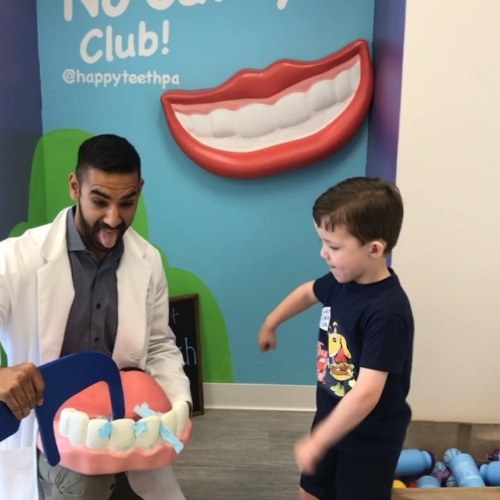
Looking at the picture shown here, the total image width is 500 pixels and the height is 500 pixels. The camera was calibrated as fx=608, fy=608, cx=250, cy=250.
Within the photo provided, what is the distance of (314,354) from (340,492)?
39.1 inches

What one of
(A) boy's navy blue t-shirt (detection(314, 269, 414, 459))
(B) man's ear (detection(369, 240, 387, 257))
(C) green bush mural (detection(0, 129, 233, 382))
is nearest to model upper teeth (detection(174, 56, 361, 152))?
(C) green bush mural (detection(0, 129, 233, 382))

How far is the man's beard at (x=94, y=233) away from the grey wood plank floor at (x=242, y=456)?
0.87m

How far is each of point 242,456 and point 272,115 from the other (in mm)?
1198

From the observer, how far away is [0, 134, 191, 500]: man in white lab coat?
1413 mm

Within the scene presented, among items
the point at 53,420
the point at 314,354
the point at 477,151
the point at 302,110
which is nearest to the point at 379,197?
the point at 477,151

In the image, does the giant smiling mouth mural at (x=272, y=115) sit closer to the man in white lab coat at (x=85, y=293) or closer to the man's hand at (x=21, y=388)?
the man in white lab coat at (x=85, y=293)

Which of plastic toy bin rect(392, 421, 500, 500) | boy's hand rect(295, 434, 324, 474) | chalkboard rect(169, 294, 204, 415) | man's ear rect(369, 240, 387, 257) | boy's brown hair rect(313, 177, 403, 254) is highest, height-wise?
boy's brown hair rect(313, 177, 403, 254)

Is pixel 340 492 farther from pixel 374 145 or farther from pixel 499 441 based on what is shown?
pixel 374 145

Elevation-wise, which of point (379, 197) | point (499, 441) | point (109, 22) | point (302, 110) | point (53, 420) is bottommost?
point (499, 441)

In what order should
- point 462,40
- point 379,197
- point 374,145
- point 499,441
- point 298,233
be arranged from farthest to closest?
point 298,233 → point 374,145 → point 499,441 → point 462,40 → point 379,197

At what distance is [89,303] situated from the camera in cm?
150

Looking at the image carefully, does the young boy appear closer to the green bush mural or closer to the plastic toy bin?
the plastic toy bin

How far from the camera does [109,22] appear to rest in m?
2.15

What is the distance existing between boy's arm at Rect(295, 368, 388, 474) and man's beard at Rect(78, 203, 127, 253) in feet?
2.18
